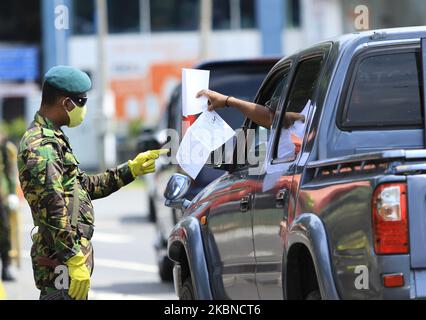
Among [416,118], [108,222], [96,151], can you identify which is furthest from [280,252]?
[96,151]

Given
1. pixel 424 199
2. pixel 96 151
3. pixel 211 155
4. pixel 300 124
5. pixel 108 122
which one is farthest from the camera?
pixel 96 151

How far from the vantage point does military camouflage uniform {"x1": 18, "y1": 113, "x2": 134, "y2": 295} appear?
21.0 feet

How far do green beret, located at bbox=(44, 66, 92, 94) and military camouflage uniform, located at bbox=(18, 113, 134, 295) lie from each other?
21cm

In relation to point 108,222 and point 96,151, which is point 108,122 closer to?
point 96,151

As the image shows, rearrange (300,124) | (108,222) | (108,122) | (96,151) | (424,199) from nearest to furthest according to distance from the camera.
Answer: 1. (424,199)
2. (300,124)
3. (108,222)
4. (108,122)
5. (96,151)

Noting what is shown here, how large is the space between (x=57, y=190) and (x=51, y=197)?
2.0 inches

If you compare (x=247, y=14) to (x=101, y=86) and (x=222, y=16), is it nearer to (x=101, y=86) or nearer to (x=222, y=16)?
(x=222, y=16)

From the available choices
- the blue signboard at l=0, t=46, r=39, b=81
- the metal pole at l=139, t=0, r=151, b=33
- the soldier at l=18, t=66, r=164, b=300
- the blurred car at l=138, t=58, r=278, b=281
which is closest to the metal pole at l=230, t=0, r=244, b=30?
the metal pole at l=139, t=0, r=151, b=33

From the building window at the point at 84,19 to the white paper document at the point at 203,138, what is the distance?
1474 inches

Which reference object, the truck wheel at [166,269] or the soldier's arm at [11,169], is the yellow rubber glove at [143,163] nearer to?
the truck wheel at [166,269]

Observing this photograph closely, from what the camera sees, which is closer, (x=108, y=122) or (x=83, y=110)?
(x=83, y=110)

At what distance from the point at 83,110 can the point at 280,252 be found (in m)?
1.38
